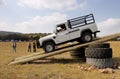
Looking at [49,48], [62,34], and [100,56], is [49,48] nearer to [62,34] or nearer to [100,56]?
[62,34]

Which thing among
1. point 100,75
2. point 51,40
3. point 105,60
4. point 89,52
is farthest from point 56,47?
point 100,75

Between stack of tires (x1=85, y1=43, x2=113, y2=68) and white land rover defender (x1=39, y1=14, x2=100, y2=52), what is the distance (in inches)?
127

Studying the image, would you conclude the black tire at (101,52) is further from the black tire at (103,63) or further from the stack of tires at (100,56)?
the black tire at (103,63)

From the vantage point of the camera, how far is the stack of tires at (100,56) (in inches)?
593

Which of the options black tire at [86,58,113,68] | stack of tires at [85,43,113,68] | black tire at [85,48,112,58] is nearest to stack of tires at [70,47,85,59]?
stack of tires at [85,43,113,68]

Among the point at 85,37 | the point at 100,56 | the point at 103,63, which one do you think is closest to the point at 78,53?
the point at 85,37

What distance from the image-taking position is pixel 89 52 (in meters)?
16.1

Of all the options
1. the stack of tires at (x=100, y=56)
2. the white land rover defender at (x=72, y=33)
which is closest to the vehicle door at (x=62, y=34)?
the white land rover defender at (x=72, y=33)

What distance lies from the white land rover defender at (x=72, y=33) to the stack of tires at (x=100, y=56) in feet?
10.6

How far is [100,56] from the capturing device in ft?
50.4

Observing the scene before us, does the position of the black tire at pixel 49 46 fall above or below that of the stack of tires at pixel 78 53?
above

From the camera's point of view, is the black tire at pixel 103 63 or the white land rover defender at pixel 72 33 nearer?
the black tire at pixel 103 63

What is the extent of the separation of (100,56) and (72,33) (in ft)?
14.0

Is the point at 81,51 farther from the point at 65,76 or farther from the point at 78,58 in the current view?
the point at 65,76
